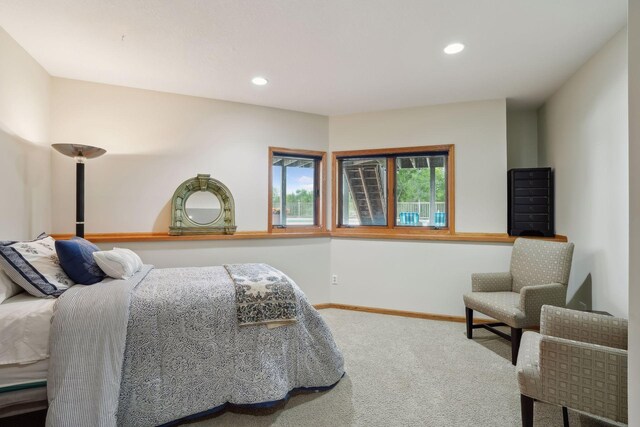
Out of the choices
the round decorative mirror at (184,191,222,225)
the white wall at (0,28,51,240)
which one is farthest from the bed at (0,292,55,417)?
the round decorative mirror at (184,191,222,225)

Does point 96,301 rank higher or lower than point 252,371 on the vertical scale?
higher

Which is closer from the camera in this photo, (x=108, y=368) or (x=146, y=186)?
(x=108, y=368)

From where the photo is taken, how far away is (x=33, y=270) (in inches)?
70.8

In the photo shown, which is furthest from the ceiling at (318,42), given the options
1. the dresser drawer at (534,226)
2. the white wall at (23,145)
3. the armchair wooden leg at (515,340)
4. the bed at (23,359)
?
the armchair wooden leg at (515,340)

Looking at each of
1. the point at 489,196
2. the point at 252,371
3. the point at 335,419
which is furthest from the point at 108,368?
the point at 489,196

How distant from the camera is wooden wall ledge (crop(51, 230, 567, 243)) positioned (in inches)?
119

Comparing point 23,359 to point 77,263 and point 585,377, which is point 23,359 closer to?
point 77,263

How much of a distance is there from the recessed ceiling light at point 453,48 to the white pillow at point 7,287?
332 cm

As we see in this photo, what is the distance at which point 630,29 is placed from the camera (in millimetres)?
1036

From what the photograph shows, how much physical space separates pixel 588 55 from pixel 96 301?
156 inches

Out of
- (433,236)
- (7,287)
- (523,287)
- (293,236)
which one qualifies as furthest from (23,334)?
(433,236)

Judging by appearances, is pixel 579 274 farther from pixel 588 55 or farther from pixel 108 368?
pixel 108 368

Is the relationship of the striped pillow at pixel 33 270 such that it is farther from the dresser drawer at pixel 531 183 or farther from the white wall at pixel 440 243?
the dresser drawer at pixel 531 183

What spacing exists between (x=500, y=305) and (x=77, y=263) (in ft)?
10.4
